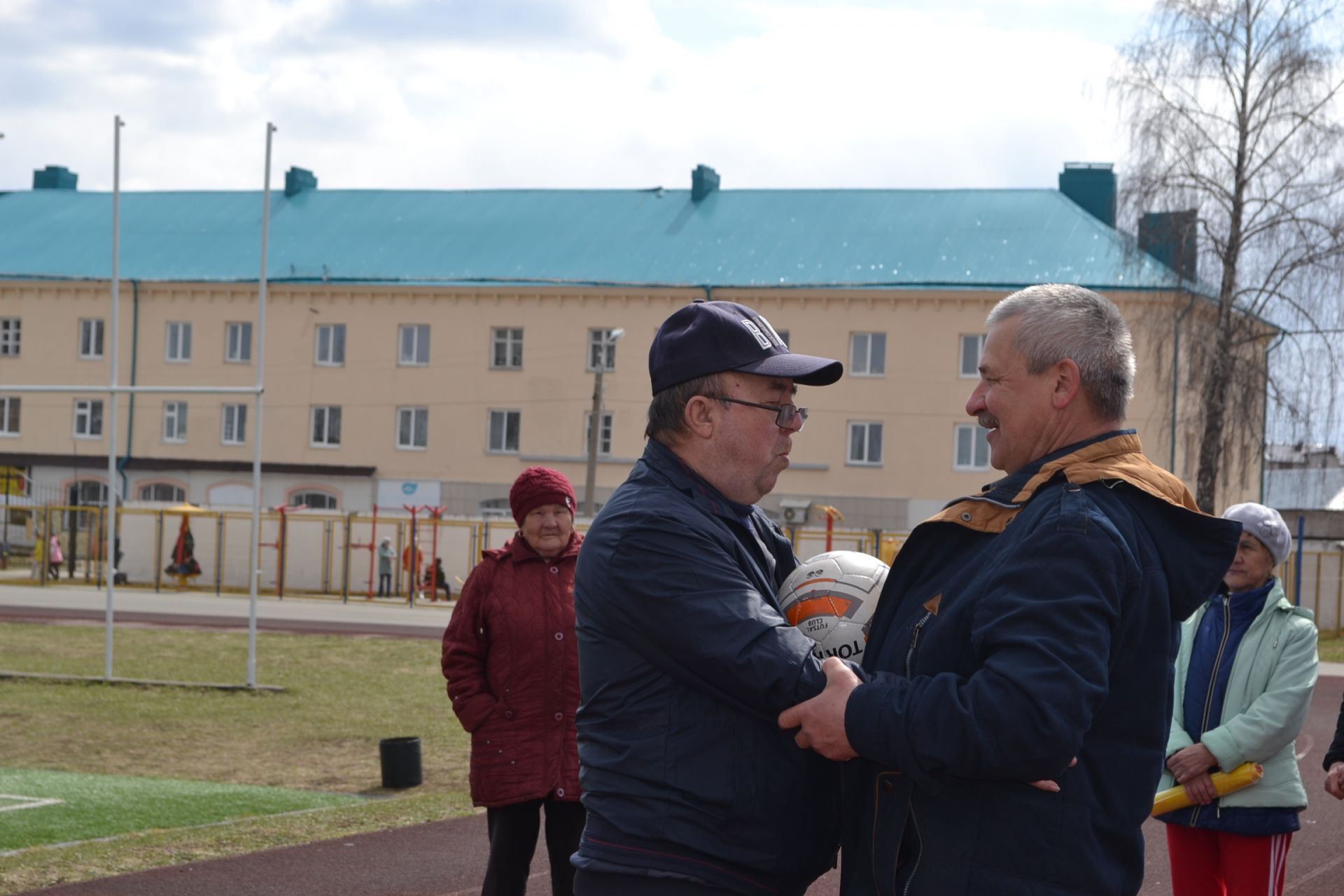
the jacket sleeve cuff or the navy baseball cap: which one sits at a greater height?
the navy baseball cap

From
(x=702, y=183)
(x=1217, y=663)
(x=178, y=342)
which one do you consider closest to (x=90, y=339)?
(x=178, y=342)

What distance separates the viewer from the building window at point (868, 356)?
4612 centimetres

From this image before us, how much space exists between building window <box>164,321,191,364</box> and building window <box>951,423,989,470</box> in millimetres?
24510

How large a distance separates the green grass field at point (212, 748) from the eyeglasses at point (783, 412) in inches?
234

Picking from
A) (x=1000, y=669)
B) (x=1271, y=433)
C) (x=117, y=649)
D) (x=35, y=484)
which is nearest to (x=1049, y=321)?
(x=1000, y=669)

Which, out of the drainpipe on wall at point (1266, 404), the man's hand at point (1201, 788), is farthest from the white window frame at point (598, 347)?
the man's hand at point (1201, 788)

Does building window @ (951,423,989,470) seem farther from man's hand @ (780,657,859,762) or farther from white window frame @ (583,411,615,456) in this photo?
man's hand @ (780,657,859,762)

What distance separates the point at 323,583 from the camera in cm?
3856

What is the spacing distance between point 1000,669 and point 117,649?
838 inches

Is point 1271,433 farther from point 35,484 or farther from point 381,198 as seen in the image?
point 35,484

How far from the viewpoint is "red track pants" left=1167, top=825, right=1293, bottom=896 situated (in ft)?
16.8

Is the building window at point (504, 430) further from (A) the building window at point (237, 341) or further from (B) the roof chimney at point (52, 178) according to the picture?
(B) the roof chimney at point (52, 178)

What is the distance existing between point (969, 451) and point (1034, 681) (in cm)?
4334

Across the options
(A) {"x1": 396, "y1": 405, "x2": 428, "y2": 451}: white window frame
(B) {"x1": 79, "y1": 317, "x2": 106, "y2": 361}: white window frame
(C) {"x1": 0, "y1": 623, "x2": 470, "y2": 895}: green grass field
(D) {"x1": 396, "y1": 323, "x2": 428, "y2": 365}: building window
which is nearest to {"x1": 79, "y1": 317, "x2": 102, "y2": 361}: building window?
(B) {"x1": 79, "y1": 317, "x2": 106, "y2": 361}: white window frame
